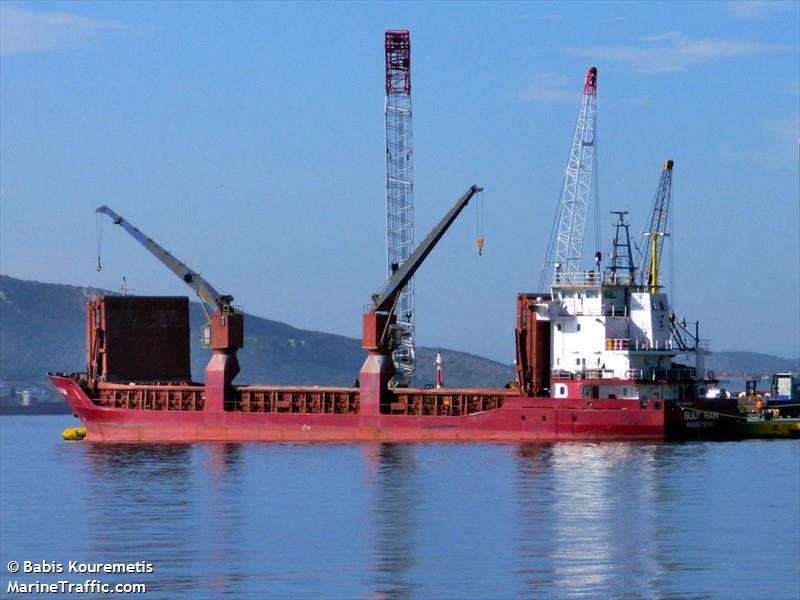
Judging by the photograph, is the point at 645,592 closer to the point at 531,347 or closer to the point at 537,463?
the point at 537,463

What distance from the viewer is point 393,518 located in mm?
48031

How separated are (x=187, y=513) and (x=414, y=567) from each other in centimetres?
1238

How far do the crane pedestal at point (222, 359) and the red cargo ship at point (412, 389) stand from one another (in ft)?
0.24

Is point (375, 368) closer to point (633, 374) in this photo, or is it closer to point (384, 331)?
point (384, 331)

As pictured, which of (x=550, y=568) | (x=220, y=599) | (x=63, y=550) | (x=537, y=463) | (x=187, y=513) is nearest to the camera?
(x=220, y=599)

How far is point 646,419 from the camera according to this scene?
237ft

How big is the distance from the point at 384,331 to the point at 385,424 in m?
4.81

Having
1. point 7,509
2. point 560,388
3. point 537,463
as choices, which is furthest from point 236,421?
point 7,509

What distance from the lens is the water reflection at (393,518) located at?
3734 cm

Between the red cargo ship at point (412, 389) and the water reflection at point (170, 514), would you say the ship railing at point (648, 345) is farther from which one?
the water reflection at point (170, 514)

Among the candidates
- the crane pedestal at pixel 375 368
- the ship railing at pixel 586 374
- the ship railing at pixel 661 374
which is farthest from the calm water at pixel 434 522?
the crane pedestal at pixel 375 368

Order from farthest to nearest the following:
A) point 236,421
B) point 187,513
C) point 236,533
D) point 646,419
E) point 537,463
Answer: point 236,421 < point 646,419 < point 537,463 < point 187,513 < point 236,533

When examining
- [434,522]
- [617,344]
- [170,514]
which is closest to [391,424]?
[617,344]

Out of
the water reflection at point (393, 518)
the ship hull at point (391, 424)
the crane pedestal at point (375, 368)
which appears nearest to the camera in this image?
the water reflection at point (393, 518)
